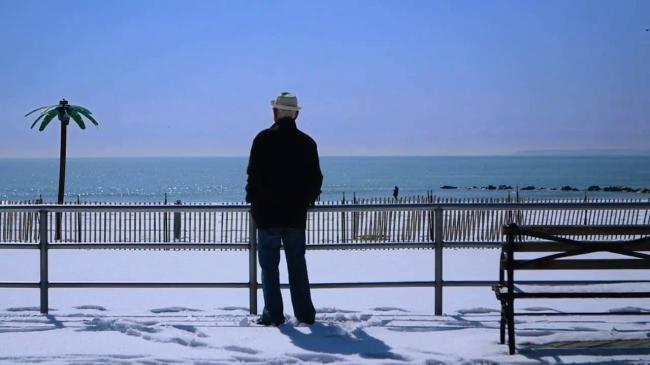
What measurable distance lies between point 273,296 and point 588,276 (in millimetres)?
5843

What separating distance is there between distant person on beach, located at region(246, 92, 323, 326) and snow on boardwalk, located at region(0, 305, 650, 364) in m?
0.23

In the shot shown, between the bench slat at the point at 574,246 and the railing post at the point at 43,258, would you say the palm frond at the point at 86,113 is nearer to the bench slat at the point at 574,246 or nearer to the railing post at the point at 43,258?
the railing post at the point at 43,258

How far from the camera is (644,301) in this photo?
6711 millimetres

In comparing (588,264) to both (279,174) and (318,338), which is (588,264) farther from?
(279,174)

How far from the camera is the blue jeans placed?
5480mm

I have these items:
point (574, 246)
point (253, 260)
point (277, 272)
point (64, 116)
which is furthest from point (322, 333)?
point (64, 116)

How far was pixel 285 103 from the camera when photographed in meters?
5.45

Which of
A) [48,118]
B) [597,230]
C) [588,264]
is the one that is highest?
[48,118]

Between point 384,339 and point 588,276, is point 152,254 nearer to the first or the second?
point 588,276

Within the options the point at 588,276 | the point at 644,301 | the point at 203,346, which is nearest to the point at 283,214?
the point at 203,346

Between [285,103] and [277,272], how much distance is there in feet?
4.15

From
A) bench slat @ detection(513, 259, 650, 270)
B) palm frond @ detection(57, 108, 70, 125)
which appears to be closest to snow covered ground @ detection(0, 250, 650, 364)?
bench slat @ detection(513, 259, 650, 270)

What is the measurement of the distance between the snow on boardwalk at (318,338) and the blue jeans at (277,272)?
0.13m

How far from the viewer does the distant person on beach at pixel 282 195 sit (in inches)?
212
